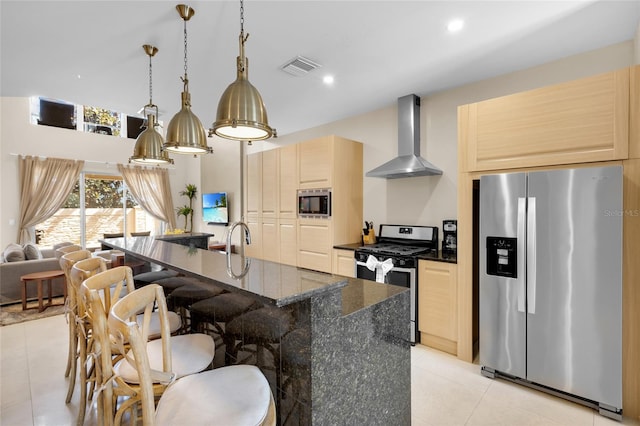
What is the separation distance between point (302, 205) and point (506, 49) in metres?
2.72

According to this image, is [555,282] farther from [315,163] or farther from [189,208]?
[189,208]

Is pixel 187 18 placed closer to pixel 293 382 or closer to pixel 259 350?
pixel 259 350

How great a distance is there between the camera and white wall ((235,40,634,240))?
2734 millimetres

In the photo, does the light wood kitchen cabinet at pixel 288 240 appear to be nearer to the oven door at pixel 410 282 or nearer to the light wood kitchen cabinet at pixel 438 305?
the oven door at pixel 410 282

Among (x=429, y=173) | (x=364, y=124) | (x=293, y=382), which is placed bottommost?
(x=293, y=382)

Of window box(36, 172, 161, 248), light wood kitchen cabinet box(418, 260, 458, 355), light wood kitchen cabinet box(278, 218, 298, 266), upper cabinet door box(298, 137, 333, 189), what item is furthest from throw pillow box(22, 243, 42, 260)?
light wood kitchen cabinet box(418, 260, 458, 355)

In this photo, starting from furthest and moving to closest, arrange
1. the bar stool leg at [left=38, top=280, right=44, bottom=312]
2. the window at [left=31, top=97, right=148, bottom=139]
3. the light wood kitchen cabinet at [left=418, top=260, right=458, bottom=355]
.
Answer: the window at [left=31, top=97, right=148, bottom=139] < the bar stool leg at [left=38, top=280, right=44, bottom=312] < the light wood kitchen cabinet at [left=418, top=260, right=458, bottom=355]

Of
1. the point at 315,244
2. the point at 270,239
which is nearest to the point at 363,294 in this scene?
the point at 315,244

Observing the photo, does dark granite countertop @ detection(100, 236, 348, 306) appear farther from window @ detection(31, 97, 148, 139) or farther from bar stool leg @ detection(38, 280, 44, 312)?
window @ detection(31, 97, 148, 139)

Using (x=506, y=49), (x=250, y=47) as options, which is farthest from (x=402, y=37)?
(x=250, y=47)

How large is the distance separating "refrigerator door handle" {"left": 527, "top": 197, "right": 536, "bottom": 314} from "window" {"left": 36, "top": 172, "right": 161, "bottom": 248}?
7978 mm

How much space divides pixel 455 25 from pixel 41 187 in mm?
7646

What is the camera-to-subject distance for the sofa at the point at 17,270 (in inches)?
168

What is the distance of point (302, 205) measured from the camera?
13.9 feet
